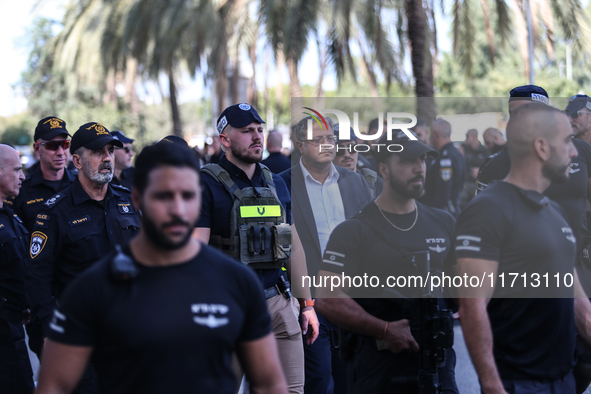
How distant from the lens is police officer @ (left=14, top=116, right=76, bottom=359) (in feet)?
18.2

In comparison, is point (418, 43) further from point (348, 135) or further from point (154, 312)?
point (154, 312)

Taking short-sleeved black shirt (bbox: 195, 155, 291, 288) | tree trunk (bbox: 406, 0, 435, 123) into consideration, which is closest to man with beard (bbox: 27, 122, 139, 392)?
short-sleeved black shirt (bbox: 195, 155, 291, 288)

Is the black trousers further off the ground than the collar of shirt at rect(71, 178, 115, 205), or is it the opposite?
the collar of shirt at rect(71, 178, 115, 205)

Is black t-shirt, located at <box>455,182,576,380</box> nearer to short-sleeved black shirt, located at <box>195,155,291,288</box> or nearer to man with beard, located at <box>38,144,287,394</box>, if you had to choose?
man with beard, located at <box>38,144,287,394</box>

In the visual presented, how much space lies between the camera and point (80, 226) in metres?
4.03

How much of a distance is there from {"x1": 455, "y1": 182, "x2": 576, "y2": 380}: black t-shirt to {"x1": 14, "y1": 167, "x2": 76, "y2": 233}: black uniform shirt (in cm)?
382

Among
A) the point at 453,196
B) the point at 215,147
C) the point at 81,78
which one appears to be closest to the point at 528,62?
the point at 215,147

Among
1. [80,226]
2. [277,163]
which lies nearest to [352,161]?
[80,226]

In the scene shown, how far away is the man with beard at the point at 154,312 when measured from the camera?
2.04 m

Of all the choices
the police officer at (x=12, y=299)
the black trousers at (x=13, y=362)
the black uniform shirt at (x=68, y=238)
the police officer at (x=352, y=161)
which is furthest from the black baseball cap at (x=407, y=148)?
the black trousers at (x=13, y=362)

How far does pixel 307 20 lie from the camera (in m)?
13.9

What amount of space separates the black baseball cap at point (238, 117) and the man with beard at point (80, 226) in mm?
719

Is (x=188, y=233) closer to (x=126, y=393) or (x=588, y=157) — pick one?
(x=126, y=393)

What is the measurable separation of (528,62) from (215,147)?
7.29 metres
